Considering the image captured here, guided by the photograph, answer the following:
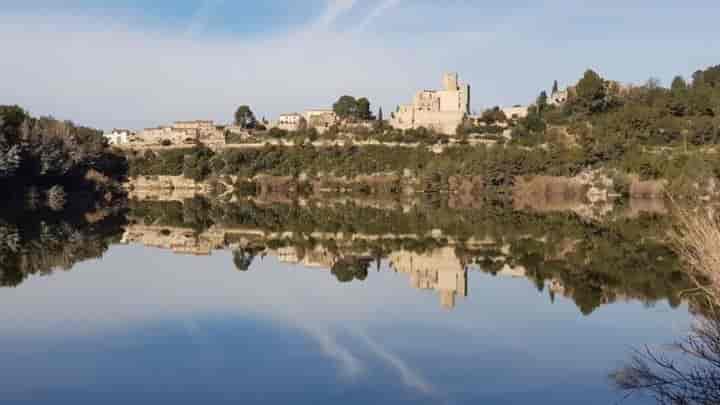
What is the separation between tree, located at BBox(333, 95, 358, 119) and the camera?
88625 millimetres

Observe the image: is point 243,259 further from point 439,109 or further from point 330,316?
point 439,109

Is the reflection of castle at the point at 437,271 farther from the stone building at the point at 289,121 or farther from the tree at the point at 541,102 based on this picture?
the stone building at the point at 289,121

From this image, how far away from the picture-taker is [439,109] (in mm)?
81688

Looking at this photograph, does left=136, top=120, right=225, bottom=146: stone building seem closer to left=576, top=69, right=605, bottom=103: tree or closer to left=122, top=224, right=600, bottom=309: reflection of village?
left=576, top=69, right=605, bottom=103: tree

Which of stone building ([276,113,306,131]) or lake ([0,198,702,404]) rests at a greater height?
stone building ([276,113,306,131])

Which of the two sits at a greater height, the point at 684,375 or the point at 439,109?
the point at 439,109

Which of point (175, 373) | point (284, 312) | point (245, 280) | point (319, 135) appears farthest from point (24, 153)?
point (175, 373)

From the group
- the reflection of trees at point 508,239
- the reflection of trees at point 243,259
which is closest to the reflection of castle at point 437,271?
the reflection of trees at point 508,239

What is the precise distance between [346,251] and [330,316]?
904 cm

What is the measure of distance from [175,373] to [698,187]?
34.0 m

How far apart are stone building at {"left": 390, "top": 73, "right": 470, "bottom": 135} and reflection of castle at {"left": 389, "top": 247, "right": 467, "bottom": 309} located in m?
55.1

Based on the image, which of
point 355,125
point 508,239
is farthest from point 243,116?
point 508,239

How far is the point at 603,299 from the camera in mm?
12914

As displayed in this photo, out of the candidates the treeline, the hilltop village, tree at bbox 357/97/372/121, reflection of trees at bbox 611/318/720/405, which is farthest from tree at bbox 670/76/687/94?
reflection of trees at bbox 611/318/720/405
